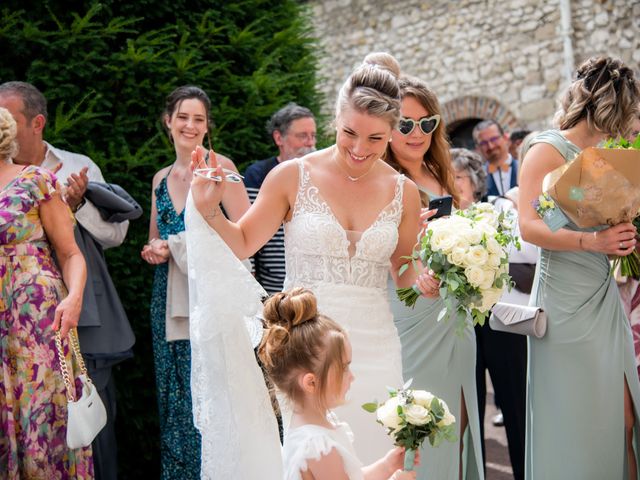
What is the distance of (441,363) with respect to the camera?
3.94 m

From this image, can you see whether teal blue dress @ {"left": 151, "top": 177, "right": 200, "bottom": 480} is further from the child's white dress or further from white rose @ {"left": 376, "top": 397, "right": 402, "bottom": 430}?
white rose @ {"left": 376, "top": 397, "right": 402, "bottom": 430}

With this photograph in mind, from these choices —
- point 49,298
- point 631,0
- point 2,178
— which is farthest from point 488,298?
point 631,0

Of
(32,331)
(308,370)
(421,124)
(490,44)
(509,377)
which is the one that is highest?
(490,44)

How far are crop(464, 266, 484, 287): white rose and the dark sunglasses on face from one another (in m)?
1.37

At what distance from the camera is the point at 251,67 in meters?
5.91

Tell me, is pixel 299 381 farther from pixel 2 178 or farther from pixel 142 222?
pixel 142 222

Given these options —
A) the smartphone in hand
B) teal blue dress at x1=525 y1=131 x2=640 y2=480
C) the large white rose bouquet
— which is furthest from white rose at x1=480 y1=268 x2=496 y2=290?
the smartphone in hand

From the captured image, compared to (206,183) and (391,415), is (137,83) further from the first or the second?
(391,415)

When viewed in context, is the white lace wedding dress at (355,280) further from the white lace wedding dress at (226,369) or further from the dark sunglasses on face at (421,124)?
the dark sunglasses on face at (421,124)

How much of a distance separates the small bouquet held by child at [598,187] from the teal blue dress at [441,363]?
795 mm

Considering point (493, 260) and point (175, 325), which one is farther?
point (175, 325)

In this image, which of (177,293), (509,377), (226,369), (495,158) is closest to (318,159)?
(226,369)

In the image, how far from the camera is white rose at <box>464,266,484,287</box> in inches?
117

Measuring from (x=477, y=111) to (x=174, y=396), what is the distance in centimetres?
1016
